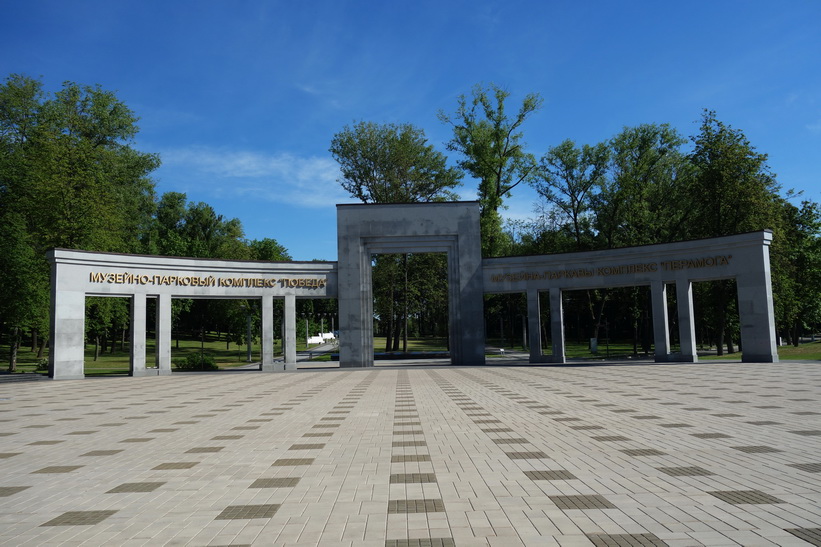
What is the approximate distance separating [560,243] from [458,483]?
5173 cm

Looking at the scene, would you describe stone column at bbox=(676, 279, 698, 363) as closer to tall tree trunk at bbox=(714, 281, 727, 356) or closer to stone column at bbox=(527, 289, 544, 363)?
stone column at bbox=(527, 289, 544, 363)

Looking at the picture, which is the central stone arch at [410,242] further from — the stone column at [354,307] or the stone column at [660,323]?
the stone column at [660,323]

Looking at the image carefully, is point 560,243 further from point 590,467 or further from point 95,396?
point 590,467

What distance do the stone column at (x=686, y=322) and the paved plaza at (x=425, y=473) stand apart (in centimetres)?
1616

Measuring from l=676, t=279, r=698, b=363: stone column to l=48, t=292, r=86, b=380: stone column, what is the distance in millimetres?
29409

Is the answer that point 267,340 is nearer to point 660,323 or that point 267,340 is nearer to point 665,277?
point 660,323

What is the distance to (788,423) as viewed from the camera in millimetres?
9656

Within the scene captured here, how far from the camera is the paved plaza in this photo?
4.77 meters

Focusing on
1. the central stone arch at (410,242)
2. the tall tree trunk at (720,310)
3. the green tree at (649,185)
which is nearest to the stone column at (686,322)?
the tall tree trunk at (720,310)

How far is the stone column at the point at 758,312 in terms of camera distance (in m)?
27.0

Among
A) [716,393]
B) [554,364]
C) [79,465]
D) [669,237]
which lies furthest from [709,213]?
[79,465]

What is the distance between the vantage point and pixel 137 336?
97.8 feet

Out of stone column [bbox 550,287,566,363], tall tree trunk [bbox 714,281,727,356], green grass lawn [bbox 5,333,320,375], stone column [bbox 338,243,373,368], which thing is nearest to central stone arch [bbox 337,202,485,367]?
stone column [bbox 338,243,373,368]

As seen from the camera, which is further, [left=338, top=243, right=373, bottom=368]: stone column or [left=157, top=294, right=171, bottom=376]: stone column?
[left=338, top=243, right=373, bottom=368]: stone column
